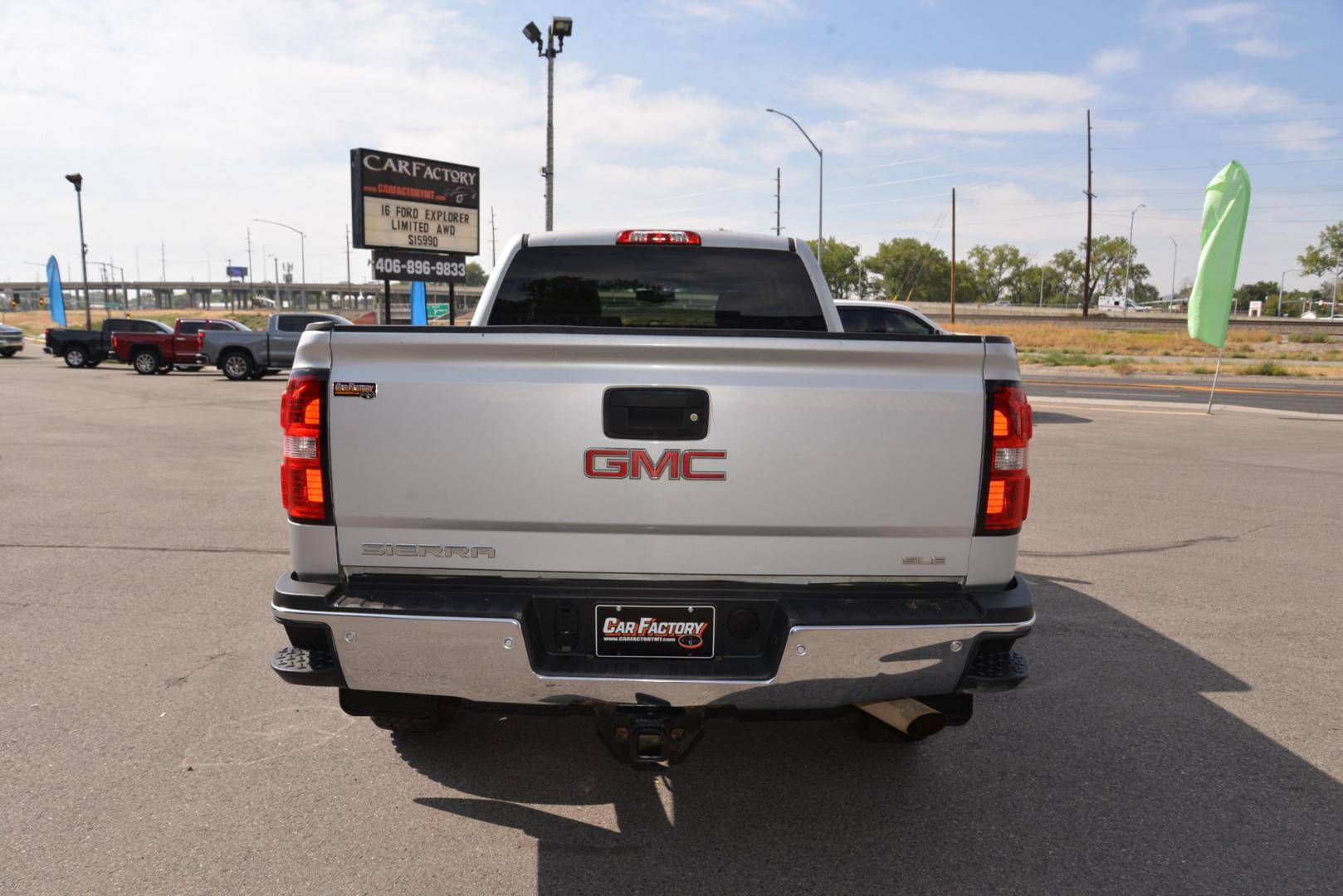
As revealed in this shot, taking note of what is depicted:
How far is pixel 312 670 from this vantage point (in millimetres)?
2879

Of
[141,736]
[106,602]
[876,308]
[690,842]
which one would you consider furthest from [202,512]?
[876,308]

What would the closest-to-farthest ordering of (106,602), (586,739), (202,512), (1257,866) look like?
(1257,866)
(586,739)
(106,602)
(202,512)

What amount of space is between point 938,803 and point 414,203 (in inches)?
1076

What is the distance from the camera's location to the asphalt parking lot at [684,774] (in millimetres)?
2938

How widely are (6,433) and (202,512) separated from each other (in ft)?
24.7

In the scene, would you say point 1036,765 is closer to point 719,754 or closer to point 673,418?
point 719,754

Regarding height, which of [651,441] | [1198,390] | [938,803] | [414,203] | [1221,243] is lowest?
[938,803]

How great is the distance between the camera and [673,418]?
2787 millimetres

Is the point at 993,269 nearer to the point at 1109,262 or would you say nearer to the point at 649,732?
the point at 1109,262

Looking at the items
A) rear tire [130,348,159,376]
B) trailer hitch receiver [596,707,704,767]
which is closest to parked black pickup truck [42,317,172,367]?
rear tire [130,348,159,376]

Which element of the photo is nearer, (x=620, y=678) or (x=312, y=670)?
(x=620, y=678)

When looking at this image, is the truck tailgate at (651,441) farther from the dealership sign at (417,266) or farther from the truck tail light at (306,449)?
the dealership sign at (417,266)

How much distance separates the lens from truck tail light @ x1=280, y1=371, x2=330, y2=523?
279 cm

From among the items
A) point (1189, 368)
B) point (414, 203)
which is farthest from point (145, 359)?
point (1189, 368)
